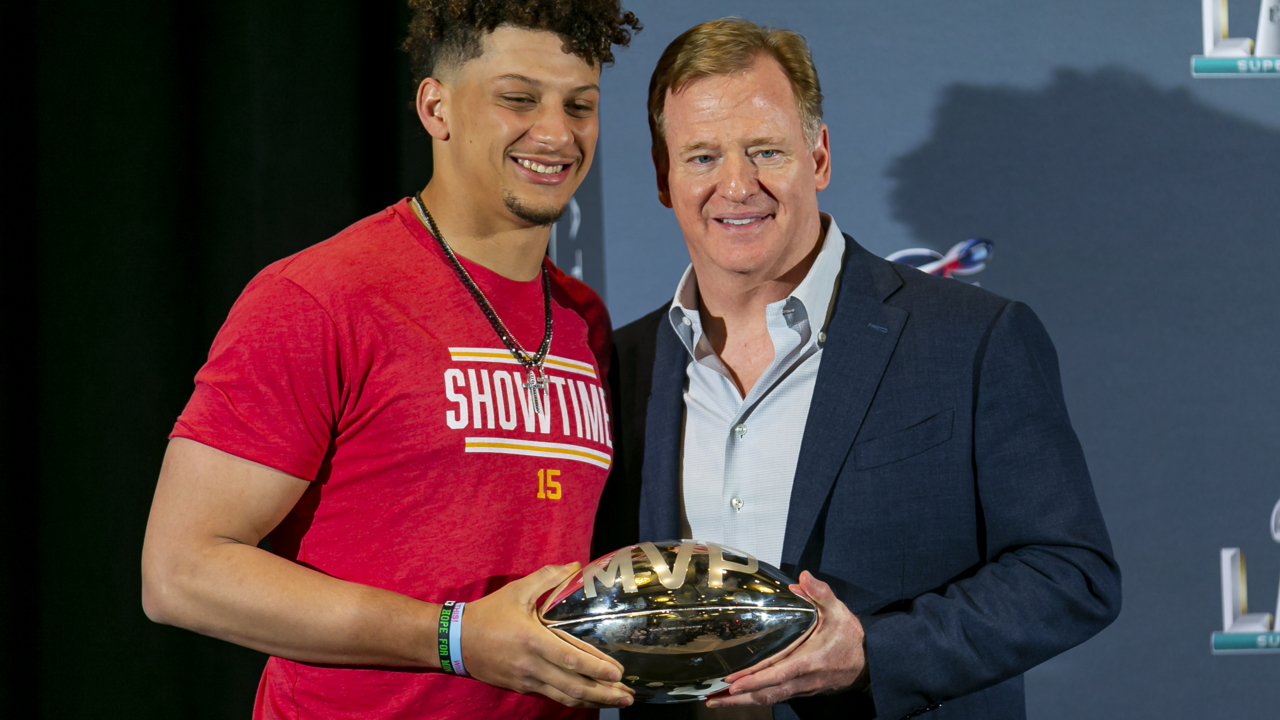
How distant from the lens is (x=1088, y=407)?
2.30 meters

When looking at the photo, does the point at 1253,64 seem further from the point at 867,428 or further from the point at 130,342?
the point at 130,342

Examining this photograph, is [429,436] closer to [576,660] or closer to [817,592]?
[576,660]

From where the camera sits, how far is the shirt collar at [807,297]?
176cm

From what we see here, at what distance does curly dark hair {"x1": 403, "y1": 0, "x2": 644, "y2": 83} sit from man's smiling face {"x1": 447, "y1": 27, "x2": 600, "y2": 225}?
18mm

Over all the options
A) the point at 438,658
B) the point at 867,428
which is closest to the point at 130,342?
the point at 438,658

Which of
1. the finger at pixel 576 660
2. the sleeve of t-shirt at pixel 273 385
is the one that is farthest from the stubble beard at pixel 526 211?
the finger at pixel 576 660

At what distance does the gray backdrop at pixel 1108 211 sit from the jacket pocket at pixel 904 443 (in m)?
0.82

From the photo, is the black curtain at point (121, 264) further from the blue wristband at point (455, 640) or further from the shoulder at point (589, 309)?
the blue wristband at point (455, 640)

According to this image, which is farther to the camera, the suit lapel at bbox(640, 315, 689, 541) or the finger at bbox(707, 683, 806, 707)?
the suit lapel at bbox(640, 315, 689, 541)

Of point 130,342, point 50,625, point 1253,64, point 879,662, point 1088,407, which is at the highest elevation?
point 1253,64

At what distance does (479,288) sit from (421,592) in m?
0.49

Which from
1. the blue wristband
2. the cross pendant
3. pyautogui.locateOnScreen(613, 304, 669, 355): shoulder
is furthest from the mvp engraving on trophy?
pyautogui.locateOnScreen(613, 304, 669, 355): shoulder

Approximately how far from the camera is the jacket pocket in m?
1.59

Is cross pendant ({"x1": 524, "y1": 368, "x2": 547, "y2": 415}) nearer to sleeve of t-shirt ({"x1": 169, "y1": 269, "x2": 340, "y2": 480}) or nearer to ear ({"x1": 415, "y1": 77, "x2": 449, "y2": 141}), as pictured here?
sleeve of t-shirt ({"x1": 169, "y1": 269, "x2": 340, "y2": 480})
